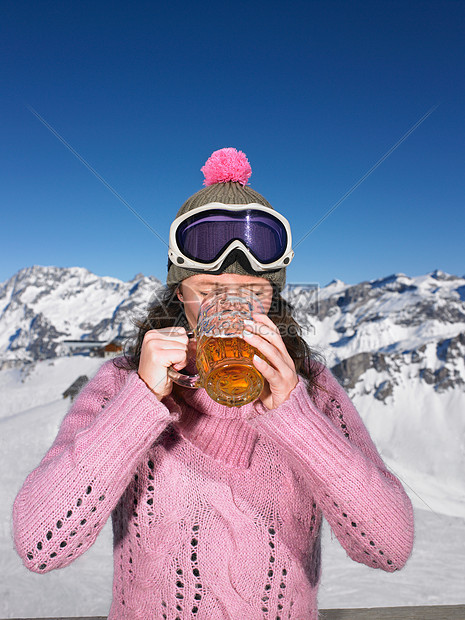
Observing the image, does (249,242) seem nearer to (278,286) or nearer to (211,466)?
(278,286)

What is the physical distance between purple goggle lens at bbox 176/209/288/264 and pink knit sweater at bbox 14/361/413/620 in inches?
36.6

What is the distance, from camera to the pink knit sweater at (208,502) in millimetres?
2039

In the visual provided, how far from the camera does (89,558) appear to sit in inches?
801

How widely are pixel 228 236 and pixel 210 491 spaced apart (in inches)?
60.5

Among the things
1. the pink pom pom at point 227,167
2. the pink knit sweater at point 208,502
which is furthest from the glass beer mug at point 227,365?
the pink pom pom at point 227,167

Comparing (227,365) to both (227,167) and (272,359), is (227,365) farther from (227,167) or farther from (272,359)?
(227,167)

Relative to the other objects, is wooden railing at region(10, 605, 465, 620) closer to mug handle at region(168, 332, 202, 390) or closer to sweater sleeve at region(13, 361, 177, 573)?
sweater sleeve at region(13, 361, 177, 573)

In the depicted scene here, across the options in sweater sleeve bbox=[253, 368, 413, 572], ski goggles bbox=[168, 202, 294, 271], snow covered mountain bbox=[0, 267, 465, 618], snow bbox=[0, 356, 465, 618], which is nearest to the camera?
sweater sleeve bbox=[253, 368, 413, 572]

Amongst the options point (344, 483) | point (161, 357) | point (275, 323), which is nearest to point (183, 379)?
point (161, 357)

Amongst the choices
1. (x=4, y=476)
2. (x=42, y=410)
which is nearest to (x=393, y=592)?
(x=4, y=476)

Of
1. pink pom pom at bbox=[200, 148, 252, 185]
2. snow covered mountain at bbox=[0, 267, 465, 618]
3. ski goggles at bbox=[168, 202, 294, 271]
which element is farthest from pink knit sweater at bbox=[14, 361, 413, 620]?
pink pom pom at bbox=[200, 148, 252, 185]

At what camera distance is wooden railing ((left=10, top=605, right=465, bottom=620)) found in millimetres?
3021

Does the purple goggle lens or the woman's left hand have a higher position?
the purple goggle lens

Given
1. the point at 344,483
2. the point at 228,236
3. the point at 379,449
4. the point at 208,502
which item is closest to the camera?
the point at 344,483
